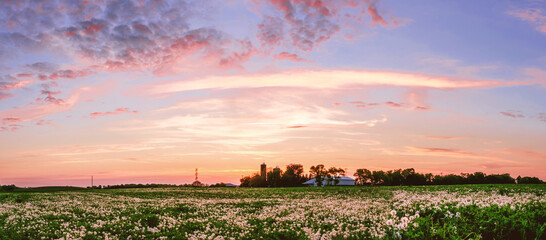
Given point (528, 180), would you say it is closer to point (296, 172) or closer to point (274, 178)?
point (274, 178)

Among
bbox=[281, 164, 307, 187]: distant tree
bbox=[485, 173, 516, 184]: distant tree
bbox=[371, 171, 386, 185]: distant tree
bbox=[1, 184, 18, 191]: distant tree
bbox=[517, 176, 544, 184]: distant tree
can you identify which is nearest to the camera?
bbox=[517, 176, 544, 184]: distant tree

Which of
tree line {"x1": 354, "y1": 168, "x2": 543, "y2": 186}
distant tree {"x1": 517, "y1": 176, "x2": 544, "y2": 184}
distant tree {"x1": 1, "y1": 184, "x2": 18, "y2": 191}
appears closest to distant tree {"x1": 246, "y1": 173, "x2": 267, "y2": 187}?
tree line {"x1": 354, "y1": 168, "x2": 543, "y2": 186}

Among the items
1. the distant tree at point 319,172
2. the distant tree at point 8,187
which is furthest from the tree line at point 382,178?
the distant tree at point 8,187

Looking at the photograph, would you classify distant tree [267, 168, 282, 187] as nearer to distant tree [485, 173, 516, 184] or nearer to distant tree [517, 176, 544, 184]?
distant tree [485, 173, 516, 184]

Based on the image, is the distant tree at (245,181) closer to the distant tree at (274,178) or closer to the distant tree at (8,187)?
the distant tree at (274,178)

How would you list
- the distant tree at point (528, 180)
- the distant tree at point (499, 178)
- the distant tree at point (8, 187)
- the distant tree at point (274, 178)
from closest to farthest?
the distant tree at point (528, 180), the distant tree at point (8, 187), the distant tree at point (499, 178), the distant tree at point (274, 178)

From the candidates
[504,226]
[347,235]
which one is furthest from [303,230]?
[504,226]

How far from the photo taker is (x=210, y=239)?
552 inches

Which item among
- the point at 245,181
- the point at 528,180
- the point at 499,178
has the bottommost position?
the point at 245,181

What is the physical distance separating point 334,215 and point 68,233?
1261cm

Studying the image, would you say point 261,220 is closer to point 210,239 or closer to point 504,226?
point 210,239

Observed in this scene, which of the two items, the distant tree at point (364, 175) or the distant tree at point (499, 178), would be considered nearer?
the distant tree at point (499, 178)

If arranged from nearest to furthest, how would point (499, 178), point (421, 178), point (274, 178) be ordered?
1. point (499, 178)
2. point (421, 178)
3. point (274, 178)

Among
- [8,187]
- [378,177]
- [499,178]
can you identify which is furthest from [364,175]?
[8,187]
